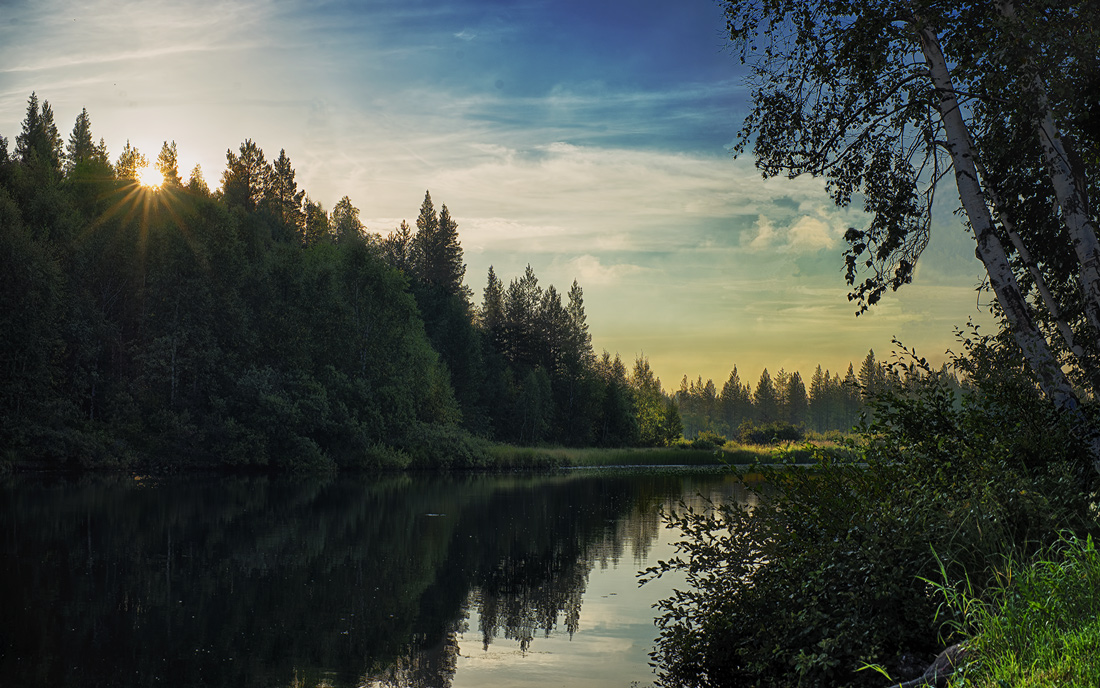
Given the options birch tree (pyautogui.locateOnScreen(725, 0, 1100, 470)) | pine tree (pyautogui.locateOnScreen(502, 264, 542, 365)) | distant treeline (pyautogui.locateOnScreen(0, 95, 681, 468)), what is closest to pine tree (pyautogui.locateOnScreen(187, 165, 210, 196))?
distant treeline (pyautogui.locateOnScreen(0, 95, 681, 468))

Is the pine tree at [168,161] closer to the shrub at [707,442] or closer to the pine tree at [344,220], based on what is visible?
the pine tree at [344,220]

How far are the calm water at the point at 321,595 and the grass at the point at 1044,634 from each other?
4.94 metres

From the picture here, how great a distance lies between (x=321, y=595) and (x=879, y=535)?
9.71m

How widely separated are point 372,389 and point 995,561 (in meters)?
55.1

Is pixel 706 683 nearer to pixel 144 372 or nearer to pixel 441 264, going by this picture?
pixel 144 372

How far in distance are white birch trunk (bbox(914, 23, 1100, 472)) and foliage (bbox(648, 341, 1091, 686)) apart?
9.7 inches

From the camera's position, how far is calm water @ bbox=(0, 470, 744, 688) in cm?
998

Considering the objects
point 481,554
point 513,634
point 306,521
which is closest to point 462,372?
point 306,521

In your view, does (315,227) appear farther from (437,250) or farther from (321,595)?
(321,595)

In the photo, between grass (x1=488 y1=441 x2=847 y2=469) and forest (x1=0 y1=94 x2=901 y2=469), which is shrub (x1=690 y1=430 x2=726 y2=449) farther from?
forest (x1=0 y1=94 x2=901 y2=469)

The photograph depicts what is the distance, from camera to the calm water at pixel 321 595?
9984mm

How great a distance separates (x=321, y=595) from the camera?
1417 centimetres

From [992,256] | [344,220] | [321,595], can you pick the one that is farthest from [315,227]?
[992,256]

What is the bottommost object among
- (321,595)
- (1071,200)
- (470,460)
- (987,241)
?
(470,460)
